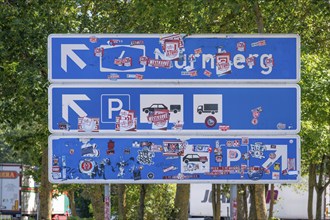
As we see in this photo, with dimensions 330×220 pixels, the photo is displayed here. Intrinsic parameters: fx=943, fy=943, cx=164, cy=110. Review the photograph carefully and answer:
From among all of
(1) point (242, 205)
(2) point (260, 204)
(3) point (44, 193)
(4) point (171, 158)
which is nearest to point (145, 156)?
(4) point (171, 158)

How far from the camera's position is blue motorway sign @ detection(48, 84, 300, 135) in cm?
1102

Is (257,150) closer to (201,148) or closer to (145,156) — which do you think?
(201,148)

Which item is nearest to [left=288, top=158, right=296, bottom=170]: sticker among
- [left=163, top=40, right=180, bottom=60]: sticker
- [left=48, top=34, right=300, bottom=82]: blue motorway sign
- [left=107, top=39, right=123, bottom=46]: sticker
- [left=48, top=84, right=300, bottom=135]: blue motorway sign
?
[left=48, top=84, right=300, bottom=135]: blue motorway sign

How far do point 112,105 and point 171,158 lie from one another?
928 millimetres

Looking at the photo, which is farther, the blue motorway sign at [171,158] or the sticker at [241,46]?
the sticker at [241,46]

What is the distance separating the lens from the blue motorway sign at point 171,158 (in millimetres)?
10992

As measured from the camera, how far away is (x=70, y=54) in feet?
36.5

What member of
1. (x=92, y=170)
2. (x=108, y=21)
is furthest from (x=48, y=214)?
(x=92, y=170)

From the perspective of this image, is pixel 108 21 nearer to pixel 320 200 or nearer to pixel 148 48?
pixel 148 48

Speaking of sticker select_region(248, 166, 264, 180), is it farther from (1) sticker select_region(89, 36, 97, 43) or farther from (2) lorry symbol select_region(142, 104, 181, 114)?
(1) sticker select_region(89, 36, 97, 43)

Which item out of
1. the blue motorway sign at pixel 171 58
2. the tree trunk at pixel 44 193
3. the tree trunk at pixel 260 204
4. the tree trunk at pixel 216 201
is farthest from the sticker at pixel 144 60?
the tree trunk at pixel 216 201

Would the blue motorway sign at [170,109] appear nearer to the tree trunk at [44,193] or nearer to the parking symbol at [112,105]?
the parking symbol at [112,105]

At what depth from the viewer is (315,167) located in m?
44.8

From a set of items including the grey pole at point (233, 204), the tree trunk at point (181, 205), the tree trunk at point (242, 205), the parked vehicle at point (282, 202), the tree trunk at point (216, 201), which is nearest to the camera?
the grey pole at point (233, 204)
